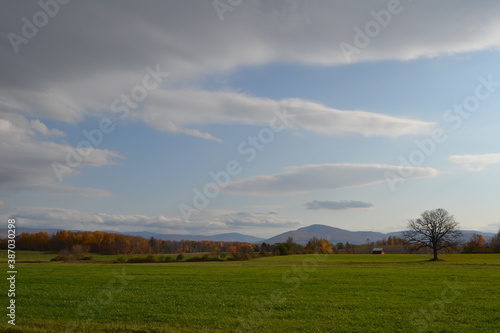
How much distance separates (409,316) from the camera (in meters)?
19.5

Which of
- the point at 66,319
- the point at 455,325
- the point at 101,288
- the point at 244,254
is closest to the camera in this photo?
the point at 455,325

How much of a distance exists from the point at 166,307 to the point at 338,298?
35.2ft

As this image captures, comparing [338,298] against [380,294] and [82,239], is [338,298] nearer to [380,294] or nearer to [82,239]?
[380,294]

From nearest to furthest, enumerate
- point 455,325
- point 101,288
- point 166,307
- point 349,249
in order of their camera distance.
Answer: point 455,325 → point 166,307 → point 101,288 → point 349,249

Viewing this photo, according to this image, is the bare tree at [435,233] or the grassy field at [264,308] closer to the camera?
the grassy field at [264,308]

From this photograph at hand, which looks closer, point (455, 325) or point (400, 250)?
point (455, 325)

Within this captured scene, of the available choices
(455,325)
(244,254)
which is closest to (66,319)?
(455,325)

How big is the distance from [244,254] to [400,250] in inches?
2575

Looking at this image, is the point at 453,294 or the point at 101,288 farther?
the point at 101,288

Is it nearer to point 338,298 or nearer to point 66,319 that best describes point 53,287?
point 66,319

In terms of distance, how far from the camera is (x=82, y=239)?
138 meters

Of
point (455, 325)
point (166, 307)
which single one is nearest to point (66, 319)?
point (166, 307)

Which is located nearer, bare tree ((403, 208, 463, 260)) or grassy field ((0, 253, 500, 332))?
grassy field ((0, 253, 500, 332))

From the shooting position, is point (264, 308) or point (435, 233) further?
point (435, 233)
